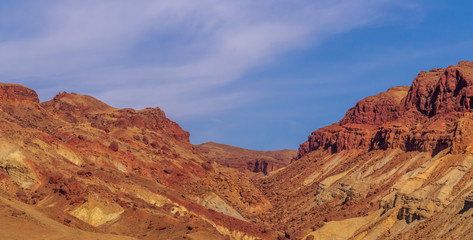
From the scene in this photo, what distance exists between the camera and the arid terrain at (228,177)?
219ft

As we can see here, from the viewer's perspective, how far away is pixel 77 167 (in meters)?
84.9

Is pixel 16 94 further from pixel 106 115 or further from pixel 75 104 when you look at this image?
pixel 75 104

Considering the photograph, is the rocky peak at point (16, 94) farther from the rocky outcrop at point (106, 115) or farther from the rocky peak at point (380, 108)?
the rocky peak at point (380, 108)

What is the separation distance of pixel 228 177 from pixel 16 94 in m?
36.5

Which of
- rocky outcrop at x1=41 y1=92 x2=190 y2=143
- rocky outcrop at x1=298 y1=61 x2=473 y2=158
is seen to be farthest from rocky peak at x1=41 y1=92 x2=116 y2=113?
rocky outcrop at x1=298 y1=61 x2=473 y2=158

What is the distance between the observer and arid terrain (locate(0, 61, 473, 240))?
66812 millimetres

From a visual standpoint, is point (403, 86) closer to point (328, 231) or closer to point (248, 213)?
point (248, 213)

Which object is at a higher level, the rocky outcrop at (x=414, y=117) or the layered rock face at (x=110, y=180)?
the rocky outcrop at (x=414, y=117)

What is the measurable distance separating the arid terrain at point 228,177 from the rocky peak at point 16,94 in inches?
9.2

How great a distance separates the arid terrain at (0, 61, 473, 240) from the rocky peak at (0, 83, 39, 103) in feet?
0.77

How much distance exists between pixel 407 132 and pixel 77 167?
5582 centimetres

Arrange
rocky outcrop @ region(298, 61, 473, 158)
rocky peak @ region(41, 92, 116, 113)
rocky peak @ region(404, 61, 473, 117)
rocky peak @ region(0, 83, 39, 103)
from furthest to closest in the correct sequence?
rocky peak @ region(41, 92, 116, 113), rocky peak @ region(404, 61, 473, 117), rocky peak @ region(0, 83, 39, 103), rocky outcrop @ region(298, 61, 473, 158)

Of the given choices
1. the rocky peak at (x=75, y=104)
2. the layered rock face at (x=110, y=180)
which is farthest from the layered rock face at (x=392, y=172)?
the rocky peak at (x=75, y=104)

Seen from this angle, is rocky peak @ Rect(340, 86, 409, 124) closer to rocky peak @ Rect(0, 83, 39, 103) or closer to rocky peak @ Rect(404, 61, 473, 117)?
rocky peak @ Rect(404, 61, 473, 117)
